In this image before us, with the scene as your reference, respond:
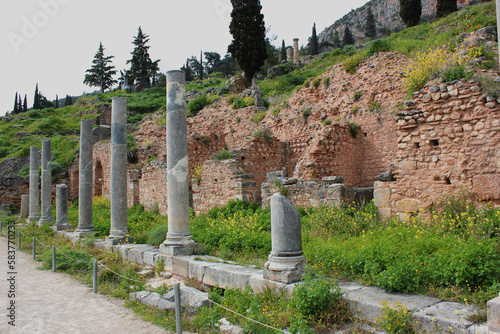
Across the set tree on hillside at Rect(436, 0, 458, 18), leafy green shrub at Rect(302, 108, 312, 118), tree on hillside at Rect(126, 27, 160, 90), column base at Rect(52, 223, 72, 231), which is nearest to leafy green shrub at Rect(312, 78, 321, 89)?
leafy green shrub at Rect(302, 108, 312, 118)

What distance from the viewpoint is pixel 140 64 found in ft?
198

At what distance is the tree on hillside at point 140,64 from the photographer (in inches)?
2373

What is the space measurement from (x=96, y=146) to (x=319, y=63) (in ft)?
82.2

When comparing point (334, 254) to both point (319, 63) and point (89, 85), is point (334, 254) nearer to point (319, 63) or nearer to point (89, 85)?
point (319, 63)

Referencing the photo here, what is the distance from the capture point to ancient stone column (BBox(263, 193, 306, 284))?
5.54 meters

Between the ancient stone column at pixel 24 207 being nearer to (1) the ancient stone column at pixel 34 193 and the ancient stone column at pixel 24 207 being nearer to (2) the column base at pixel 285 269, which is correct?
(1) the ancient stone column at pixel 34 193

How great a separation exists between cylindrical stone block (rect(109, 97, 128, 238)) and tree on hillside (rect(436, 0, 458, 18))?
33982 millimetres

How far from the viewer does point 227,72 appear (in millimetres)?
72000

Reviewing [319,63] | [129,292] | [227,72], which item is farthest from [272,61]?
[129,292]

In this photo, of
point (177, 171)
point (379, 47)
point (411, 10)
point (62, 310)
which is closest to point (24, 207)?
point (177, 171)

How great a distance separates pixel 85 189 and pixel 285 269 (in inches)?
437

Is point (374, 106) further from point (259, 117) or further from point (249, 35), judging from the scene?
point (249, 35)

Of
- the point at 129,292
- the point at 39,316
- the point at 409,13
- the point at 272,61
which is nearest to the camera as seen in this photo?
the point at 39,316

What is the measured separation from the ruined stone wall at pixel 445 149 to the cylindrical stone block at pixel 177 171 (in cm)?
492
